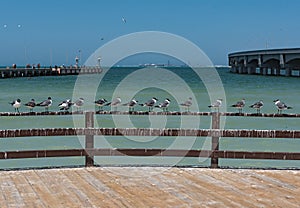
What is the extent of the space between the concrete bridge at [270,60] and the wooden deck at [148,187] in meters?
77.4

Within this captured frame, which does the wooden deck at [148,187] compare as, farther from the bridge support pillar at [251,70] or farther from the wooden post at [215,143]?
the bridge support pillar at [251,70]

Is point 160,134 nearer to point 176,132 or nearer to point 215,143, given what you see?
point 176,132

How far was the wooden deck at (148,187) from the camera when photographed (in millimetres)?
6285

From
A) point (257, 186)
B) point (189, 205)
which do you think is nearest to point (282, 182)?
point (257, 186)

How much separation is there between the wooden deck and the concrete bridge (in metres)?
77.4

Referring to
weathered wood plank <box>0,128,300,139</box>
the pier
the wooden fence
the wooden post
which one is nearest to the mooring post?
the wooden fence

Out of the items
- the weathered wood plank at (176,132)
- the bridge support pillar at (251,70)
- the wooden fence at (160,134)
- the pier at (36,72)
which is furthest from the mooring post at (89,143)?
the bridge support pillar at (251,70)

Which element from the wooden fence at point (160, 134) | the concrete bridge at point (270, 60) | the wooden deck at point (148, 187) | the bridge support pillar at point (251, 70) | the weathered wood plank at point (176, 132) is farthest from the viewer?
the bridge support pillar at point (251, 70)

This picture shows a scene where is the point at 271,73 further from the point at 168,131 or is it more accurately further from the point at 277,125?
the point at 168,131

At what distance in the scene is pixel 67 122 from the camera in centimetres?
2588

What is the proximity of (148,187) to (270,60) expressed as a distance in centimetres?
9505

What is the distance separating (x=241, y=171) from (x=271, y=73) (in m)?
119

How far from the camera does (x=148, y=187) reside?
23.3 feet

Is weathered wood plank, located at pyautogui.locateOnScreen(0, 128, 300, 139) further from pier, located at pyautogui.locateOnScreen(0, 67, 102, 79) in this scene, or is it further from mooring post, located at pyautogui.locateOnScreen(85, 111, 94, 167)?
pier, located at pyautogui.locateOnScreen(0, 67, 102, 79)
